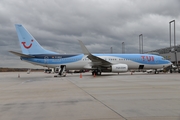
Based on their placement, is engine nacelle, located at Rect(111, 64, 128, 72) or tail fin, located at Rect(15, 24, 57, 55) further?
tail fin, located at Rect(15, 24, 57, 55)

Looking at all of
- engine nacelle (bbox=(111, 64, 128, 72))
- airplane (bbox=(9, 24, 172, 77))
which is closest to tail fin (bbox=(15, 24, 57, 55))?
airplane (bbox=(9, 24, 172, 77))

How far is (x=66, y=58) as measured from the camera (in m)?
29.6

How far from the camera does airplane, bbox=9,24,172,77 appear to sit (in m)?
28.3

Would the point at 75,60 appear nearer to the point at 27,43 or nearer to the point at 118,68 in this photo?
the point at 118,68

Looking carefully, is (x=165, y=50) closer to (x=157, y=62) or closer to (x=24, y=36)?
(x=157, y=62)

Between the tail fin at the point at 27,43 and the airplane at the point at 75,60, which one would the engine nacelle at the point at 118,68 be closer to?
the airplane at the point at 75,60

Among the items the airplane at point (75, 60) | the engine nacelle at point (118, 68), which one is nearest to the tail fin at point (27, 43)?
the airplane at point (75, 60)

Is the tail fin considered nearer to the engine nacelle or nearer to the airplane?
the airplane

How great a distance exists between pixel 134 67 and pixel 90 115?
84.5ft

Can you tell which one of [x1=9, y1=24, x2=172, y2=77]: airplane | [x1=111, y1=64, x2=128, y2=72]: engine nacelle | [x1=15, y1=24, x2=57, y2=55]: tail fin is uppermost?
[x1=15, y1=24, x2=57, y2=55]: tail fin

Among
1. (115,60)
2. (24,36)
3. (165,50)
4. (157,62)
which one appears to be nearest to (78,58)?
(115,60)

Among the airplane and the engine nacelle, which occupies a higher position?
the airplane

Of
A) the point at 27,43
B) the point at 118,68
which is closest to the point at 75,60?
A: the point at 118,68

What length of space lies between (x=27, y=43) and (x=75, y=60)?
7.10 m
